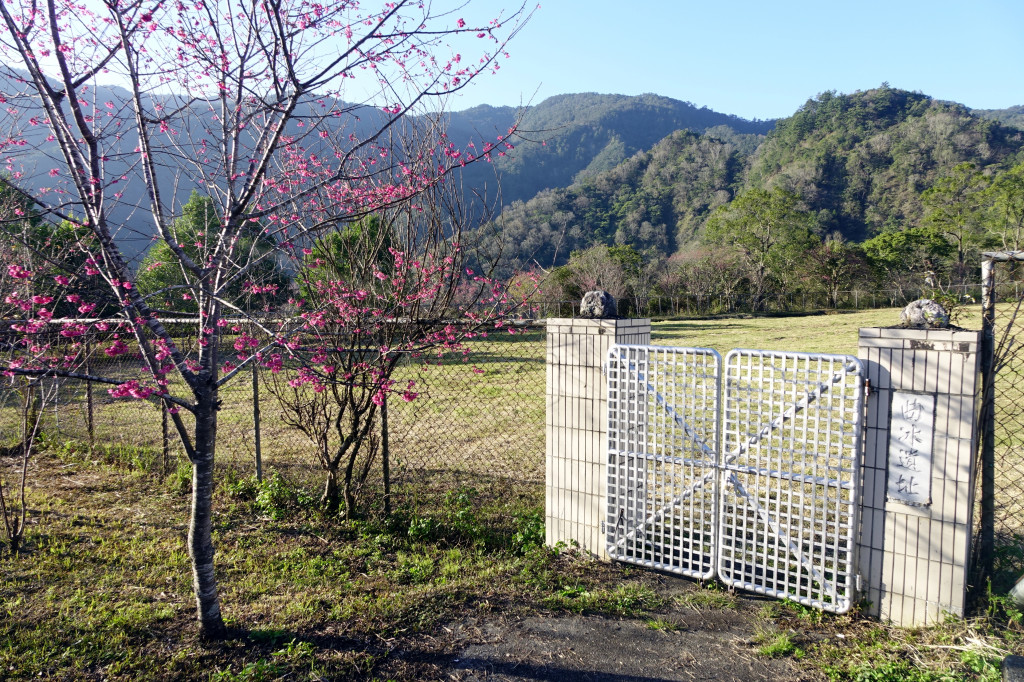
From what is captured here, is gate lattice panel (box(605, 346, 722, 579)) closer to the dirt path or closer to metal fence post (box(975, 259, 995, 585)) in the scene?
the dirt path

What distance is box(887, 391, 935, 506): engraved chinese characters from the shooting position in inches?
115

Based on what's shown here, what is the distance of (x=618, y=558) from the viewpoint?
12.7 ft

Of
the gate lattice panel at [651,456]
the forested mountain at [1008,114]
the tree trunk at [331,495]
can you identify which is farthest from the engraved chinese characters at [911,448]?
the forested mountain at [1008,114]

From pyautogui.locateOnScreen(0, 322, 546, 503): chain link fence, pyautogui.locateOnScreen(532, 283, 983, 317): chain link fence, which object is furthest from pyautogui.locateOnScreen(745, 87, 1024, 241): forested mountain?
pyautogui.locateOnScreen(0, 322, 546, 503): chain link fence

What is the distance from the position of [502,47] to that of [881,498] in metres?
3.19

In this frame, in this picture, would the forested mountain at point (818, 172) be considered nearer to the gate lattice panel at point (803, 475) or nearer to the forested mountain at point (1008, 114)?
the forested mountain at point (1008, 114)

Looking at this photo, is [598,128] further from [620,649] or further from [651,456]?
[620,649]

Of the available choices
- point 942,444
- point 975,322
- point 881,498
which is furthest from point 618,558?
point 975,322

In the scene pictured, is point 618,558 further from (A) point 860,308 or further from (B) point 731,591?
(A) point 860,308

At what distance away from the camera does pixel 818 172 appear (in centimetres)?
5359

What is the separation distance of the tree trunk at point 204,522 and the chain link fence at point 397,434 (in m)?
1.58

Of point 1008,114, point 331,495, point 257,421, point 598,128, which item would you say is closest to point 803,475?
point 331,495

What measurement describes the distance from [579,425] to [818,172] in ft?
194

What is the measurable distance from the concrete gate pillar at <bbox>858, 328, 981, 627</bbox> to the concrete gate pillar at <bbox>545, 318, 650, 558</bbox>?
1494 mm
